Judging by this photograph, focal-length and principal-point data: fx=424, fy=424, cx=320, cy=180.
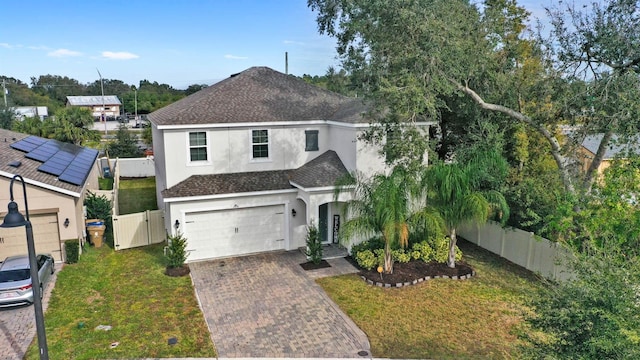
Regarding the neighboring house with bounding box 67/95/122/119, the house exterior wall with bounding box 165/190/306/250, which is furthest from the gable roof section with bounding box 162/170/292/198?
the neighboring house with bounding box 67/95/122/119

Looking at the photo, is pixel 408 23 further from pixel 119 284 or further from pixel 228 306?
pixel 119 284

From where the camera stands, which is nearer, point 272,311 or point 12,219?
point 12,219

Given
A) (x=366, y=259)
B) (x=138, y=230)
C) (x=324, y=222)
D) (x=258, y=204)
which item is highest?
(x=258, y=204)

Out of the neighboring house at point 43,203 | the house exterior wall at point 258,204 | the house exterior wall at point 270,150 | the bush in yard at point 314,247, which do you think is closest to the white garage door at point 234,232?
the house exterior wall at point 258,204

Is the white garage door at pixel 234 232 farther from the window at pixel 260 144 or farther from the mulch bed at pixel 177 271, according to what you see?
the window at pixel 260 144

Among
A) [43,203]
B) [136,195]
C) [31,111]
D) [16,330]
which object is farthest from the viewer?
[31,111]

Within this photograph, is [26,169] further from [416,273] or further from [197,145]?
[416,273]

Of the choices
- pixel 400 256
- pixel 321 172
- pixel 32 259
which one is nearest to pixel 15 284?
pixel 32 259
